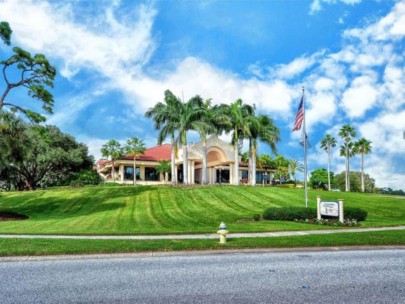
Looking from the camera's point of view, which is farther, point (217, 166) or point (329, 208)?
point (217, 166)

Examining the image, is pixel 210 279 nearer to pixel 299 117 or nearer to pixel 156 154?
pixel 299 117

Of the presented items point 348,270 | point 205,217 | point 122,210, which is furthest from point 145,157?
point 348,270

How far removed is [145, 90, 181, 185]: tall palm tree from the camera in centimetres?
4025

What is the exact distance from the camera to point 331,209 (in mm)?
20688

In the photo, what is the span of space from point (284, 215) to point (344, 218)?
3.67 meters

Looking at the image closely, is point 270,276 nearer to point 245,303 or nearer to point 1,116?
point 245,303

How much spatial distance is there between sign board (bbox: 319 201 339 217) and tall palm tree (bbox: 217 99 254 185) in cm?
2111

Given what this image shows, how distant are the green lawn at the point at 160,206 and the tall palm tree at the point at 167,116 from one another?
6296mm

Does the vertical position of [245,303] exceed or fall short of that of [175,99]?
it falls short

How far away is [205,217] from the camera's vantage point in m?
25.4

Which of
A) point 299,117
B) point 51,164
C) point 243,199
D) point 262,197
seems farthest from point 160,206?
point 51,164

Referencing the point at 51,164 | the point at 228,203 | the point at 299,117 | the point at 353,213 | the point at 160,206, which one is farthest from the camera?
the point at 51,164

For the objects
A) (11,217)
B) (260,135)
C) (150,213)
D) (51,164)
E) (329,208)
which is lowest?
(11,217)

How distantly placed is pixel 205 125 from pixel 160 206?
42.7ft
